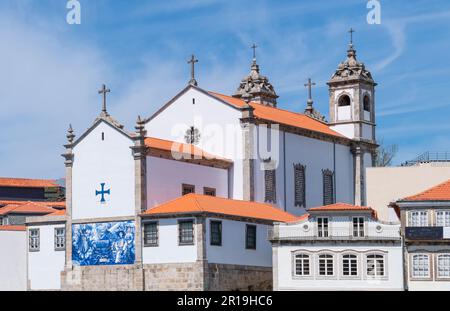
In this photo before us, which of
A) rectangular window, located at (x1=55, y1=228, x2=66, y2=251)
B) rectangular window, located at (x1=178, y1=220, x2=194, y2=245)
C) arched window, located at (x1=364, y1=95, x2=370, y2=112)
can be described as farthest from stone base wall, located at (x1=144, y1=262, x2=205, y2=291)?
arched window, located at (x1=364, y1=95, x2=370, y2=112)

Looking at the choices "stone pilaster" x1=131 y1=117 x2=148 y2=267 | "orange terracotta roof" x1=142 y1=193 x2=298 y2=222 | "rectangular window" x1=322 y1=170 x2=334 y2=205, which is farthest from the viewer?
"rectangular window" x1=322 y1=170 x2=334 y2=205

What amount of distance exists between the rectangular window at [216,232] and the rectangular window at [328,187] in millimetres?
18048

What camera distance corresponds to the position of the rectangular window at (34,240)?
220ft

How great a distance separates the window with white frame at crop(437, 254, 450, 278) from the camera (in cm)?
5481

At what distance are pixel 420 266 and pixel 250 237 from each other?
1042 centimetres

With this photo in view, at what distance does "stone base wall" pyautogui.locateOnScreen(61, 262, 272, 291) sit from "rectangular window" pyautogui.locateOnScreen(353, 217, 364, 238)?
6.78m

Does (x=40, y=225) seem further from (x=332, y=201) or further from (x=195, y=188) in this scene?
(x=332, y=201)

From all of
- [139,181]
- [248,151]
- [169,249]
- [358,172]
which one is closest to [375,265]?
[169,249]

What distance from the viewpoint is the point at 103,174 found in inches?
2450

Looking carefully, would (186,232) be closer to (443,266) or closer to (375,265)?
(375,265)

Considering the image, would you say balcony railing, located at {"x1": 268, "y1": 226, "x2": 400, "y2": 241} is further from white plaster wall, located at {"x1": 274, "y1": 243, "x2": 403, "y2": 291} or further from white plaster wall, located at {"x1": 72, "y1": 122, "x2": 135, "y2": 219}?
white plaster wall, located at {"x1": 72, "y1": 122, "x2": 135, "y2": 219}

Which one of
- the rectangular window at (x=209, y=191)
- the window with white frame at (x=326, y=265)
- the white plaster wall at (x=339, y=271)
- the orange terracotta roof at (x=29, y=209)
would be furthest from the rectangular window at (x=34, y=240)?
the orange terracotta roof at (x=29, y=209)

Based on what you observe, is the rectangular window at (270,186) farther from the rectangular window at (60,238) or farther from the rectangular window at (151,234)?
the rectangular window at (60,238)
